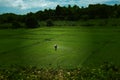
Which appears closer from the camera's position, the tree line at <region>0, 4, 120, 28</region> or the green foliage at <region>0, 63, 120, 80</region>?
the green foliage at <region>0, 63, 120, 80</region>

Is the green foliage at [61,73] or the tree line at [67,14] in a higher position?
the tree line at [67,14]

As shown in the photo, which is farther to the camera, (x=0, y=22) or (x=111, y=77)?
(x=0, y=22)

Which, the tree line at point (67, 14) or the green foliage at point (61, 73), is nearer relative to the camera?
the green foliage at point (61, 73)

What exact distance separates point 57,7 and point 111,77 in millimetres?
79930

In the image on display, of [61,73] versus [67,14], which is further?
[67,14]

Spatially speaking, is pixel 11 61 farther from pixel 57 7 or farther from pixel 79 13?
pixel 57 7

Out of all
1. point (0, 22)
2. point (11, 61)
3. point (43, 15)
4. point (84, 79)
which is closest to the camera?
point (84, 79)

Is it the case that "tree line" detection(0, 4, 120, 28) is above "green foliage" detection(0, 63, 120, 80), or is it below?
above

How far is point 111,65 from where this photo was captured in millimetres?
15969

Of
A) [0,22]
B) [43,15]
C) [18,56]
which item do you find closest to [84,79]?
[18,56]

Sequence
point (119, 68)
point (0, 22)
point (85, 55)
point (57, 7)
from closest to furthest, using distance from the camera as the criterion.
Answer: point (119, 68) < point (85, 55) < point (0, 22) < point (57, 7)

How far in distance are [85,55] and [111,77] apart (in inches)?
263

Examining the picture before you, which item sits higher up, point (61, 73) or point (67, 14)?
point (67, 14)

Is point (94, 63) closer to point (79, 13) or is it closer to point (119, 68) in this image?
point (119, 68)
